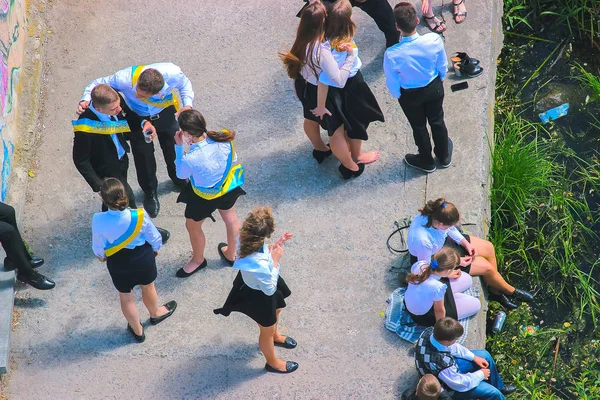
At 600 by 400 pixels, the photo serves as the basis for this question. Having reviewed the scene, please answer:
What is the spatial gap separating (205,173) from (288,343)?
134 centimetres

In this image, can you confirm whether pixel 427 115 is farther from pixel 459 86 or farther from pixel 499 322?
pixel 499 322

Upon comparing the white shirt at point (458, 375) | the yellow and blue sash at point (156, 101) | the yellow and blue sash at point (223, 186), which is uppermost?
the yellow and blue sash at point (156, 101)

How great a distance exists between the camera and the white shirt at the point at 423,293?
586cm

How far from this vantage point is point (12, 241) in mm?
6250

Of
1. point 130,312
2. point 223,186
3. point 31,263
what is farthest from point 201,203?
point 31,263

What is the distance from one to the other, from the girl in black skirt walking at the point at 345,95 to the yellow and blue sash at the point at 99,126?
144cm

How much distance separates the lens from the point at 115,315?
6.45 m

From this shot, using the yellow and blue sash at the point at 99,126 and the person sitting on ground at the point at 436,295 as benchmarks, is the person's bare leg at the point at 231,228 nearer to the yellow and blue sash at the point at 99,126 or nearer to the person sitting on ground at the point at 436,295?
the yellow and blue sash at the point at 99,126

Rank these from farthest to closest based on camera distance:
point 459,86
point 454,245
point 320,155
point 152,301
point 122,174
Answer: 1. point 459,86
2. point 320,155
3. point 122,174
4. point 454,245
5. point 152,301

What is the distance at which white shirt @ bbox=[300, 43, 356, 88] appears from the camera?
6215 mm

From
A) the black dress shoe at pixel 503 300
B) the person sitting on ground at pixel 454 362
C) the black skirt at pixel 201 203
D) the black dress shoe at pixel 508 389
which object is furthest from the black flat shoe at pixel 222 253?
the black dress shoe at pixel 508 389

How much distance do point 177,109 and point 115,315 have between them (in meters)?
1.57

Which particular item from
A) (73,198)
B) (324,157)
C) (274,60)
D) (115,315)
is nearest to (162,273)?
(115,315)

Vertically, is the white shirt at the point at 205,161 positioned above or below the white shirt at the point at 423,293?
above
